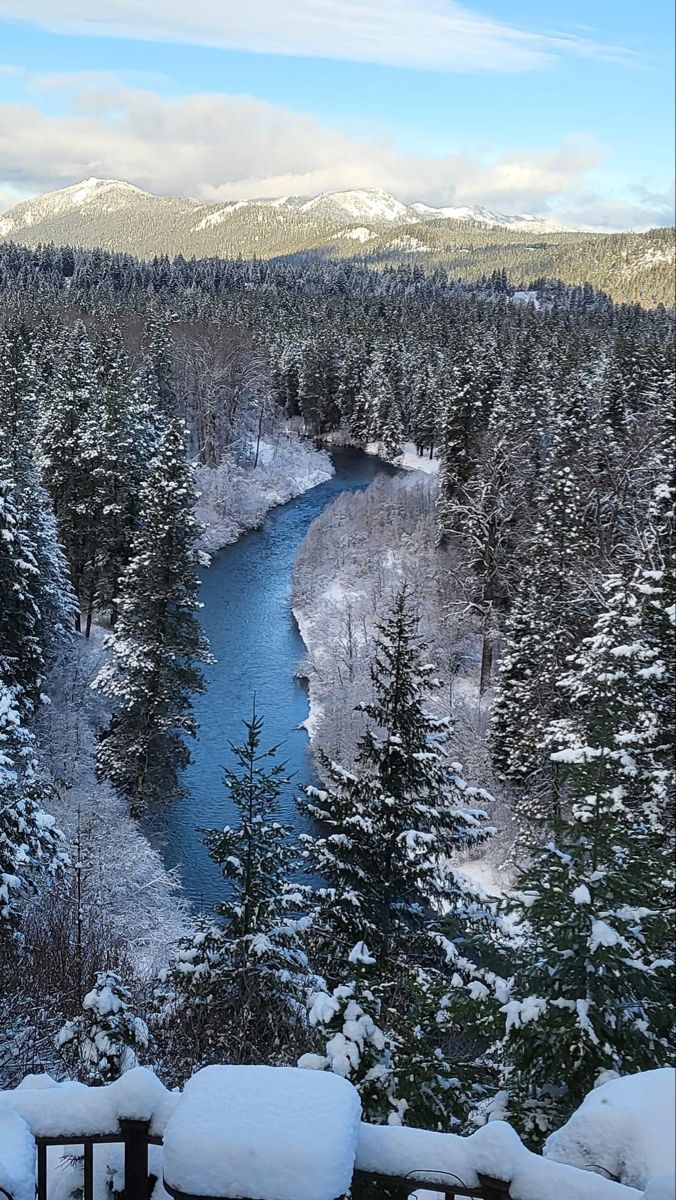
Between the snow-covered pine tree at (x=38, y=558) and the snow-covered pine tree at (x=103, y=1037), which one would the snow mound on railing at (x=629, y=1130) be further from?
the snow-covered pine tree at (x=38, y=558)

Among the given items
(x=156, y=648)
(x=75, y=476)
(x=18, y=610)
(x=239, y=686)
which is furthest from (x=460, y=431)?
(x=18, y=610)

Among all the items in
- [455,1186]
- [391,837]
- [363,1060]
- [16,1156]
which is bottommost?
[391,837]

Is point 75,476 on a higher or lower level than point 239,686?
higher

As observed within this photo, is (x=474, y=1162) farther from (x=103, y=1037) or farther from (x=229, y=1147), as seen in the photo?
(x=103, y=1037)

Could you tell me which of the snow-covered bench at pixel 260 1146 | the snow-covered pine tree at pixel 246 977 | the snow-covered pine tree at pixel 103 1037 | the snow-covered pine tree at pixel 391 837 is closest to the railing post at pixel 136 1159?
the snow-covered bench at pixel 260 1146

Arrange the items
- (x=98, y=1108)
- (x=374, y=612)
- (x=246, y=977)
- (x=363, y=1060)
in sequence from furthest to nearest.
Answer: (x=374, y=612)
(x=246, y=977)
(x=363, y=1060)
(x=98, y=1108)

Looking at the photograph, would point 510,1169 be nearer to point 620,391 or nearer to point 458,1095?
point 458,1095

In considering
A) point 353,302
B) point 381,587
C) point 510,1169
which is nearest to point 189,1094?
point 510,1169

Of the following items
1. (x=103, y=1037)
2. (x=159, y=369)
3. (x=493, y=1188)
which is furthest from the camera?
(x=159, y=369)

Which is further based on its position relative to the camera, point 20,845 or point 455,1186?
point 20,845
